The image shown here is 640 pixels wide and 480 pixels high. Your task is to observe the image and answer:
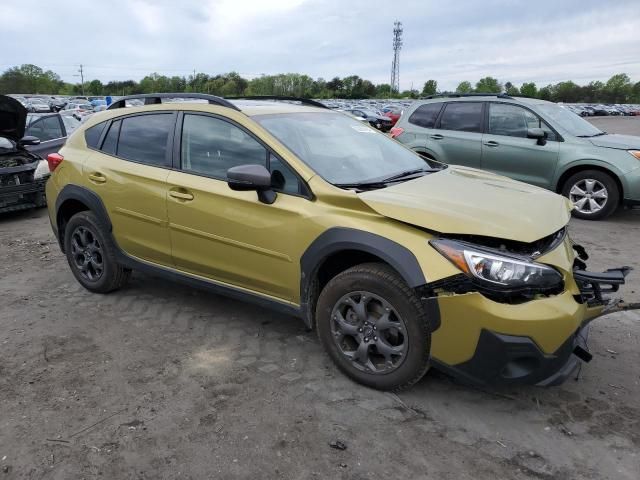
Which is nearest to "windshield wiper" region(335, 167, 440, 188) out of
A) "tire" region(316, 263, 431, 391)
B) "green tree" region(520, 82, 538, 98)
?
"tire" region(316, 263, 431, 391)

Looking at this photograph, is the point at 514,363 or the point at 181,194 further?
the point at 181,194

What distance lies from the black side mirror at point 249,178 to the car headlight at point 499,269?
46.2 inches

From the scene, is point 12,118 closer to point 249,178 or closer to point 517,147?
point 249,178

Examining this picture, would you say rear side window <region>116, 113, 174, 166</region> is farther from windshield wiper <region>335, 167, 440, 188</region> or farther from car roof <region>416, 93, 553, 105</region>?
car roof <region>416, 93, 553, 105</region>

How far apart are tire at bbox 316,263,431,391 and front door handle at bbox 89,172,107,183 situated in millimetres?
2254

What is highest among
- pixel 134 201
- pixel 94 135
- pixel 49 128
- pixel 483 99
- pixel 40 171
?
pixel 483 99

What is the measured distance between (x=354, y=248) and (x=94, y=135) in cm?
285

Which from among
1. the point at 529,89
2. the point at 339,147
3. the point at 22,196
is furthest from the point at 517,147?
the point at 529,89

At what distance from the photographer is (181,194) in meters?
3.70

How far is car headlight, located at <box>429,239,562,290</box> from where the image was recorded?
8.45 ft

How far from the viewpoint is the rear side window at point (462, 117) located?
8266mm

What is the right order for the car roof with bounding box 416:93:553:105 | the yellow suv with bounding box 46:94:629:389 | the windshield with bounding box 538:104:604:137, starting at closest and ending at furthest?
1. the yellow suv with bounding box 46:94:629:389
2. the windshield with bounding box 538:104:604:137
3. the car roof with bounding box 416:93:553:105

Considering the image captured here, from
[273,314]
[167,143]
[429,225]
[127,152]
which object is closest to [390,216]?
[429,225]

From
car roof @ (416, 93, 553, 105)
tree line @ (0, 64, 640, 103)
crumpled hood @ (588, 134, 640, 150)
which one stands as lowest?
crumpled hood @ (588, 134, 640, 150)
